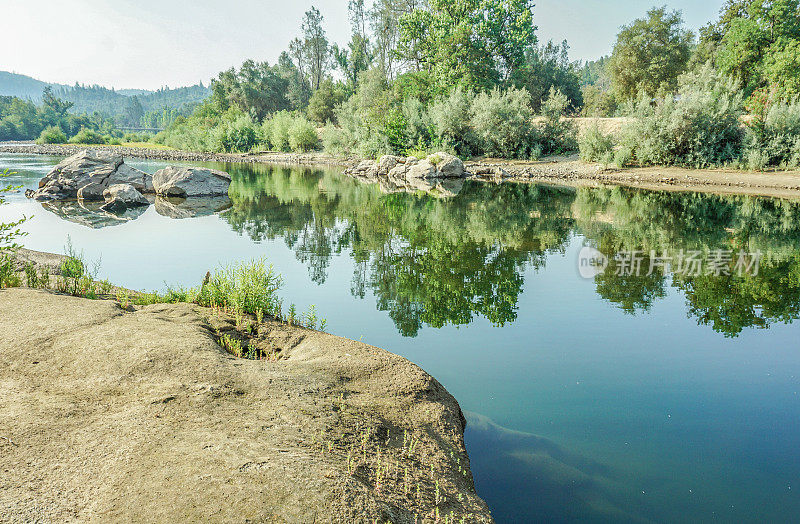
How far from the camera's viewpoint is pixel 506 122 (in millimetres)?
37250

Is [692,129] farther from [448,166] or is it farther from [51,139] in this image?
[51,139]

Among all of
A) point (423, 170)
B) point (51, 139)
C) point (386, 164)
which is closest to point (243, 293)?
point (423, 170)

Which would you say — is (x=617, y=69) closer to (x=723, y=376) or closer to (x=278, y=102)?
(x=723, y=376)

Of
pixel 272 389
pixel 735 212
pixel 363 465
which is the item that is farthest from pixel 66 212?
pixel 735 212

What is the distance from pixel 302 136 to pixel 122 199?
128ft

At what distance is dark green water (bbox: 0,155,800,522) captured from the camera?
14.7 ft

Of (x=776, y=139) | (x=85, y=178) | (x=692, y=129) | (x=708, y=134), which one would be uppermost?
(x=692, y=129)

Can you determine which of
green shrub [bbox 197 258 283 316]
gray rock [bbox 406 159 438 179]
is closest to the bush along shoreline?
gray rock [bbox 406 159 438 179]

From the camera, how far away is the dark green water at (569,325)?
4.48 m

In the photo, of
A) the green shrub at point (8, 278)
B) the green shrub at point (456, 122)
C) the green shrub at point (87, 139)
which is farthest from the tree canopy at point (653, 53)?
the green shrub at point (87, 139)

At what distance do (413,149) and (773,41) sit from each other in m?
29.4

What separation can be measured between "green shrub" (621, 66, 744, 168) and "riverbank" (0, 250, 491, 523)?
30327 mm

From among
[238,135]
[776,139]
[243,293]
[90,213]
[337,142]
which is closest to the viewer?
A: [243,293]

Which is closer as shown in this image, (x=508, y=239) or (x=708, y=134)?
(x=508, y=239)
